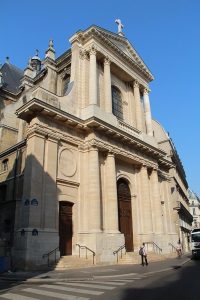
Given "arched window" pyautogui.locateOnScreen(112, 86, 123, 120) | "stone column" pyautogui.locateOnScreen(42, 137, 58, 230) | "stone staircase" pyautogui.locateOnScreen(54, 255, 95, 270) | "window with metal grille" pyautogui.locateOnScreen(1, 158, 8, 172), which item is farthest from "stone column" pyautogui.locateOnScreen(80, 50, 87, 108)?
"stone staircase" pyautogui.locateOnScreen(54, 255, 95, 270)

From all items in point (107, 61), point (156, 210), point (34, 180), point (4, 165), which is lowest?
point (156, 210)

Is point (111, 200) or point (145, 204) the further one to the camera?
point (145, 204)

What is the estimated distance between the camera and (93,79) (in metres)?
20.3

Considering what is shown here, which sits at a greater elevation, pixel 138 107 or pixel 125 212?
pixel 138 107

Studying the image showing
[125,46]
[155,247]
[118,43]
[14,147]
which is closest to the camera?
[14,147]

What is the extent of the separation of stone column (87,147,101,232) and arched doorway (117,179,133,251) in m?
3.99

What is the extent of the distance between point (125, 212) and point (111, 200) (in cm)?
324

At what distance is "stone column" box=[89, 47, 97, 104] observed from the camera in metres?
19.6

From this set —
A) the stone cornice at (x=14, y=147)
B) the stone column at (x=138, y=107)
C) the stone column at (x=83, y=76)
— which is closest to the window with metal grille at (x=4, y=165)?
the stone cornice at (x=14, y=147)

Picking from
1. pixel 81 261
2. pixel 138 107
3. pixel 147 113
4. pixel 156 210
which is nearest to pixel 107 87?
pixel 138 107

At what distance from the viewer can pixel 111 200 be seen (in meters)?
18.2

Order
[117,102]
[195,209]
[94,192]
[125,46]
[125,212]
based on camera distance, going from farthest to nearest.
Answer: [195,209] → [125,46] → [117,102] → [125,212] → [94,192]

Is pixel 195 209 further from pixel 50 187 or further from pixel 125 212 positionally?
pixel 50 187

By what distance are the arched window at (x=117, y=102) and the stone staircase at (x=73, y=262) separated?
12.4 meters
